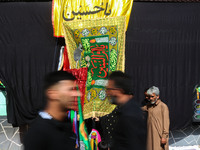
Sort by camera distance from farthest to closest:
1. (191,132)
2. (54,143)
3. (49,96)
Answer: (191,132) → (49,96) → (54,143)

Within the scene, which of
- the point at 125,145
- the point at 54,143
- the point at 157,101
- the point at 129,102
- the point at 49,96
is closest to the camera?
the point at 54,143

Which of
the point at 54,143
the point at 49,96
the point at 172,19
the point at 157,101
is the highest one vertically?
the point at 172,19

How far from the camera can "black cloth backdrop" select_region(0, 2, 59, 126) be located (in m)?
3.22

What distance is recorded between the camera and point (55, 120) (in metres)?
1.18

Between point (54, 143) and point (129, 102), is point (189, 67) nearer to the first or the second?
point (129, 102)

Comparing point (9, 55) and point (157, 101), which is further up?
point (9, 55)

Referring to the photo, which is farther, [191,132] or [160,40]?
[191,132]

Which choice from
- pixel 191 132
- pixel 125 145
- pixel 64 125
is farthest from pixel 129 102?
pixel 191 132

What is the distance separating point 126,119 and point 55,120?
1.86 ft

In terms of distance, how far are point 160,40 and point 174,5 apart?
2.11 feet

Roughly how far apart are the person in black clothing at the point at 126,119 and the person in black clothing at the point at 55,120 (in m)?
0.41

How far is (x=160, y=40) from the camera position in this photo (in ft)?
11.1

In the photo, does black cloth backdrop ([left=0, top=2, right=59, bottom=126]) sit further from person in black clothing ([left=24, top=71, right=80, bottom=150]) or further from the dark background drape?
person in black clothing ([left=24, top=71, right=80, bottom=150])

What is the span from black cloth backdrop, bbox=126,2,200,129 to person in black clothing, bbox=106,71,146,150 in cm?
174
